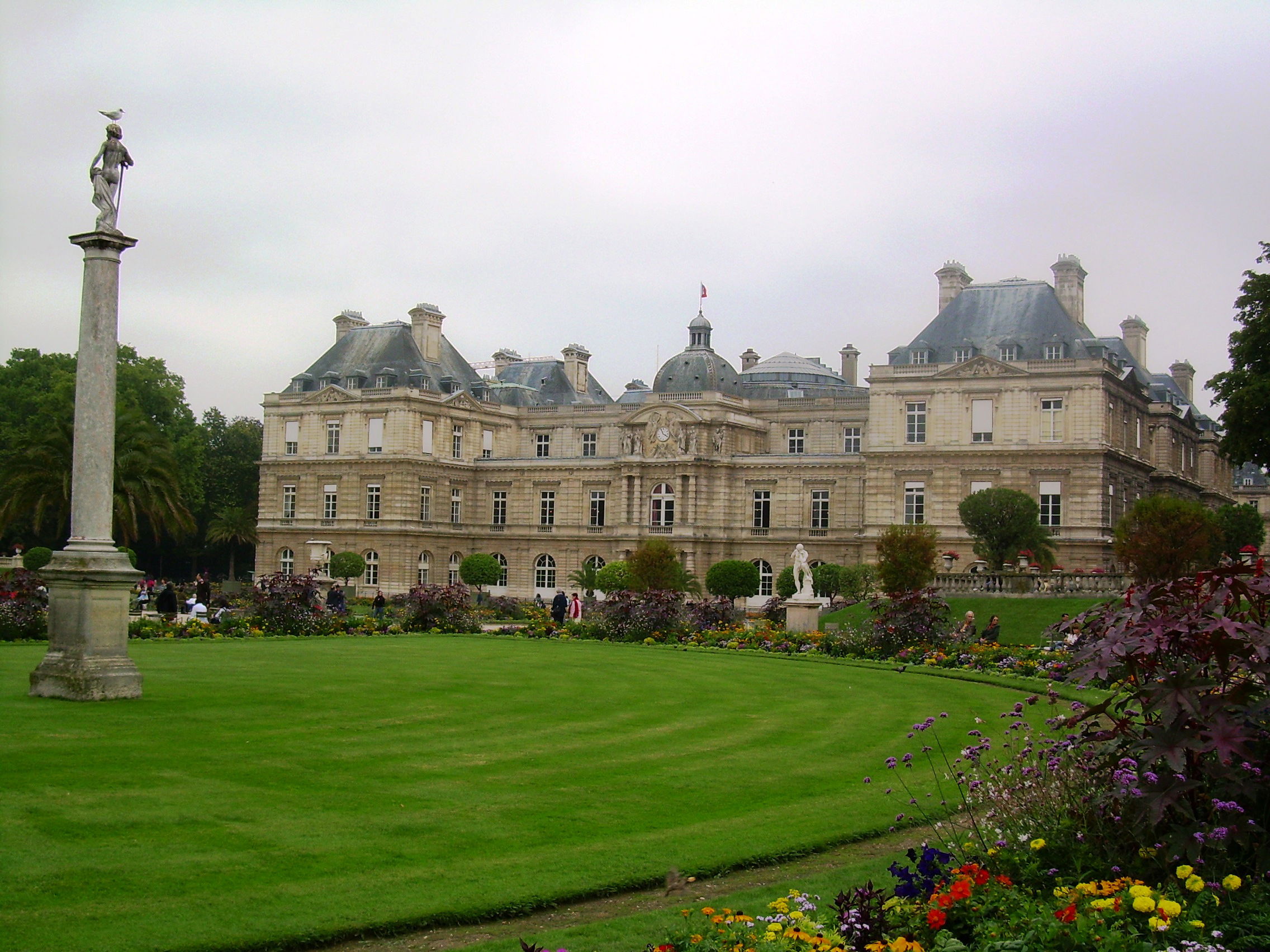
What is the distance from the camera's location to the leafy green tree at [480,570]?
6788 cm

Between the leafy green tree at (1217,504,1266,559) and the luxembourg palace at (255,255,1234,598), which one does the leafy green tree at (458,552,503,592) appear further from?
the leafy green tree at (1217,504,1266,559)

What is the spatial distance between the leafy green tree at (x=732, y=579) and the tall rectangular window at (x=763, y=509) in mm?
8019

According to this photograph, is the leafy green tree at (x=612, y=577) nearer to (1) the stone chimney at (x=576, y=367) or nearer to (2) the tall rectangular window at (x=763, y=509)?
(2) the tall rectangular window at (x=763, y=509)

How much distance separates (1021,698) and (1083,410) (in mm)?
36646

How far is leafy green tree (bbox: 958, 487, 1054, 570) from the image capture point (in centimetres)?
4997

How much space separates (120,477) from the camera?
50812 mm

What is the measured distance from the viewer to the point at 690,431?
67562 millimetres

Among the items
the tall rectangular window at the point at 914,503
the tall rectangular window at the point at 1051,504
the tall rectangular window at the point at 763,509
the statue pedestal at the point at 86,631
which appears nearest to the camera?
the statue pedestal at the point at 86,631

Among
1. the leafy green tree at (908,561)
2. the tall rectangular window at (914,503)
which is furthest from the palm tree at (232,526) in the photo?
the leafy green tree at (908,561)

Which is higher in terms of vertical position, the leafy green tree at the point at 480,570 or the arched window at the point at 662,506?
the arched window at the point at 662,506

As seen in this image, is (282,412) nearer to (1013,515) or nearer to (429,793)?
(1013,515)

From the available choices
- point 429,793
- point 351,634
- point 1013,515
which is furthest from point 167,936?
point 1013,515

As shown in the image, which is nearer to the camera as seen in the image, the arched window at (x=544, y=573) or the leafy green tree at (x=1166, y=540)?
the leafy green tree at (x=1166, y=540)

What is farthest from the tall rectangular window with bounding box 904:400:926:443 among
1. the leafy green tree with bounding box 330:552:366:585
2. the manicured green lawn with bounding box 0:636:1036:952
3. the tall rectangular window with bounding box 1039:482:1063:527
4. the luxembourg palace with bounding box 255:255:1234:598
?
the manicured green lawn with bounding box 0:636:1036:952
